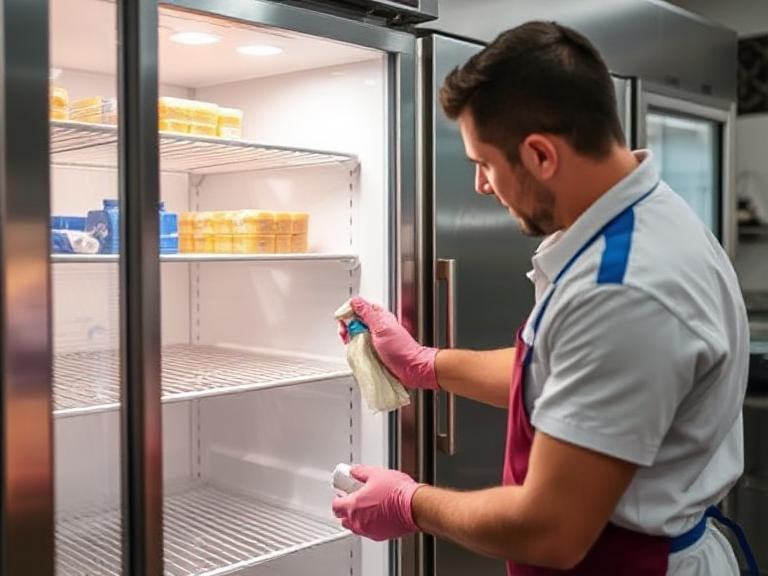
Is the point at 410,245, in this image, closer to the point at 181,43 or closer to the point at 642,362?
the point at 181,43

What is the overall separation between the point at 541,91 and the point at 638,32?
171 cm

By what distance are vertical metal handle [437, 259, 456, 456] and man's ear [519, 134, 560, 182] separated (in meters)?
0.75

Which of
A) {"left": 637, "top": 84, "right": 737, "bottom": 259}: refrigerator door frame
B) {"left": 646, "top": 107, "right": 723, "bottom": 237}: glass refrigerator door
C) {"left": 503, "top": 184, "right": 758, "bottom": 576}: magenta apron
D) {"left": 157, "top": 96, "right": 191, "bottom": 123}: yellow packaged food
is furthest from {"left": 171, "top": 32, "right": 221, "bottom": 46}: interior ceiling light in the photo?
{"left": 646, "top": 107, "right": 723, "bottom": 237}: glass refrigerator door

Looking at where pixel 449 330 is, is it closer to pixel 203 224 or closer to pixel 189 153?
pixel 203 224

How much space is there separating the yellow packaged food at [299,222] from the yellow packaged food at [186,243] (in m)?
0.25

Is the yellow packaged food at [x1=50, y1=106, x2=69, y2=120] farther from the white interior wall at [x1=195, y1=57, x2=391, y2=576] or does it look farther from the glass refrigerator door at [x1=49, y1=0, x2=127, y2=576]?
the white interior wall at [x1=195, y1=57, x2=391, y2=576]

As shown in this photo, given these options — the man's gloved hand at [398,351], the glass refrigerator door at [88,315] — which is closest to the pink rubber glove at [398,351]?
the man's gloved hand at [398,351]

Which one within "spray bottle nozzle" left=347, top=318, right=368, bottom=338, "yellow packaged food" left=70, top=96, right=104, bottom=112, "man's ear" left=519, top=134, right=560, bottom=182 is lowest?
"spray bottle nozzle" left=347, top=318, right=368, bottom=338

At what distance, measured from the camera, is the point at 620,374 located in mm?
1235

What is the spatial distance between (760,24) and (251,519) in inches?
125

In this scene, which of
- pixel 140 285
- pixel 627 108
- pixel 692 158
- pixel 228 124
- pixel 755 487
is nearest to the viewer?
pixel 140 285

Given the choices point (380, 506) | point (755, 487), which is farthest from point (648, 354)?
point (755, 487)

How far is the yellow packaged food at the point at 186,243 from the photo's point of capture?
7.23 feet

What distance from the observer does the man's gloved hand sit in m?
1.98
